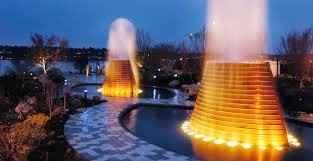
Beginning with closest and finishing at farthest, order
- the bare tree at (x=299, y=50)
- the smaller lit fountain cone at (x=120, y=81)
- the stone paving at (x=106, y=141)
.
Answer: the stone paving at (x=106, y=141), the smaller lit fountain cone at (x=120, y=81), the bare tree at (x=299, y=50)

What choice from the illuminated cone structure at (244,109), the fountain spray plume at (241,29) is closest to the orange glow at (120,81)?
the fountain spray plume at (241,29)

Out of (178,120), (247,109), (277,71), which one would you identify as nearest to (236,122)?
(247,109)

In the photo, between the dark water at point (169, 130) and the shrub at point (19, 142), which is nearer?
the shrub at point (19, 142)

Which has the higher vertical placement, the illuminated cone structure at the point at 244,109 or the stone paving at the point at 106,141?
the illuminated cone structure at the point at 244,109

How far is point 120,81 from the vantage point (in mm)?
22312

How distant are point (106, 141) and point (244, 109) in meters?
3.61

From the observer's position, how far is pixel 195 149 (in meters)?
10.1

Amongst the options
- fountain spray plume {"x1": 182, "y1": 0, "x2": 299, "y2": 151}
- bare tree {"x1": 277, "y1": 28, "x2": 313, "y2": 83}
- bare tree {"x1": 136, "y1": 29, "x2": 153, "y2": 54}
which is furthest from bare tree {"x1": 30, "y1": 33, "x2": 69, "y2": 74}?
fountain spray plume {"x1": 182, "y1": 0, "x2": 299, "y2": 151}

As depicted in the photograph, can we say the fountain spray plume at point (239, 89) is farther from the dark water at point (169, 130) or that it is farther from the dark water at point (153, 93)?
the dark water at point (153, 93)

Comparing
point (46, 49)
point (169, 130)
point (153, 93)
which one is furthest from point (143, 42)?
point (169, 130)

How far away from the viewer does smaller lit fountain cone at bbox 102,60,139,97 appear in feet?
73.2

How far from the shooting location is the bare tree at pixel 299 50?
97.0ft

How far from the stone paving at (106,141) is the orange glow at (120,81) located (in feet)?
20.9

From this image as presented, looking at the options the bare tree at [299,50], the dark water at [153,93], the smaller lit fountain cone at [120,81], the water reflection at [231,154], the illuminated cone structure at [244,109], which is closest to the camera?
the water reflection at [231,154]
